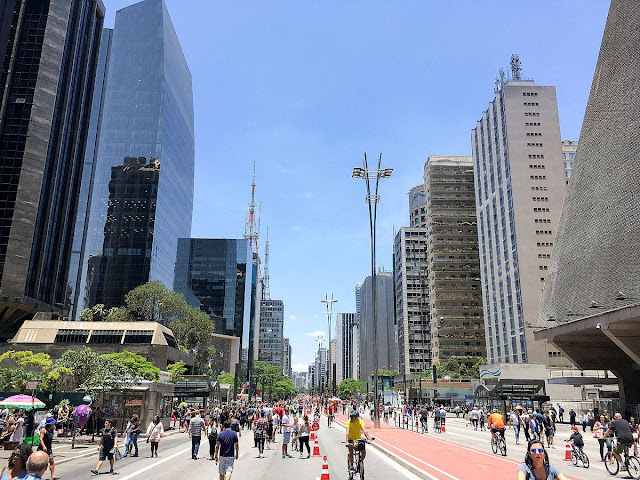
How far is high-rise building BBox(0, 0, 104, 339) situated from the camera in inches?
2795

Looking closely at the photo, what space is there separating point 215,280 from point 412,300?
67111 mm

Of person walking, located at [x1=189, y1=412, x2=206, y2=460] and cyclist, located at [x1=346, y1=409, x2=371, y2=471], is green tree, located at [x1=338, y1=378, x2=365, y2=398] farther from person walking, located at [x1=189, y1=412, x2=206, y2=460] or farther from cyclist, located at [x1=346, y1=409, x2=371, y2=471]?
cyclist, located at [x1=346, y1=409, x2=371, y2=471]

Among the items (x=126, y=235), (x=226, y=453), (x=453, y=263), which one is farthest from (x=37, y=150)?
(x=453, y=263)

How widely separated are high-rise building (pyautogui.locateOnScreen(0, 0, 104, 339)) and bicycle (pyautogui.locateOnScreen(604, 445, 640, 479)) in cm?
7297

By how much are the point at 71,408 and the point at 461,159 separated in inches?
4514

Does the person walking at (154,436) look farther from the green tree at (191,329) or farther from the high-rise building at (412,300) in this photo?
the high-rise building at (412,300)

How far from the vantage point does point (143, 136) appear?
13050 centimetres

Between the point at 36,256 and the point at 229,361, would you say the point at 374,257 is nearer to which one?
the point at 36,256

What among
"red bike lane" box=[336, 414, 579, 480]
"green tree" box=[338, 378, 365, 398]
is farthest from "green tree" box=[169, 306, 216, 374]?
"green tree" box=[338, 378, 365, 398]

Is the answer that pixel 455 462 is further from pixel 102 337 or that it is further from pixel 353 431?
pixel 102 337

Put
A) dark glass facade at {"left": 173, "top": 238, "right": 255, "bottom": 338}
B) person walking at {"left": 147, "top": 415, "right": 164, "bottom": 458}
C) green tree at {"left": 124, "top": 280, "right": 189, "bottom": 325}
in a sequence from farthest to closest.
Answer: dark glass facade at {"left": 173, "top": 238, "right": 255, "bottom": 338}, green tree at {"left": 124, "top": 280, "right": 189, "bottom": 325}, person walking at {"left": 147, "top": 415, "right": 164, "bottom": 458}

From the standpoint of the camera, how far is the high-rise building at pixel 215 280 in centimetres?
16300

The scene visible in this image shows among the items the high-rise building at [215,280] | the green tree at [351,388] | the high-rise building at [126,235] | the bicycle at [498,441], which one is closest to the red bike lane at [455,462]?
the bicycle at [498,441]

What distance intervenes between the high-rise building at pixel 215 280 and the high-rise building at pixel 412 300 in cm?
5557
